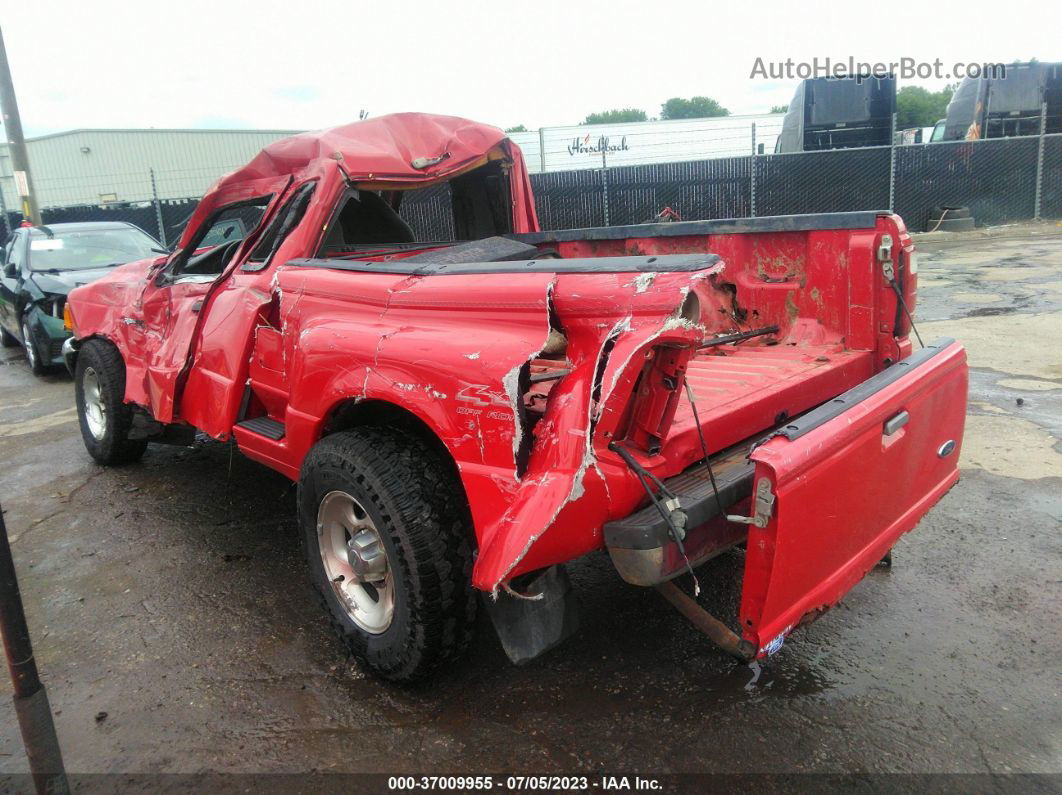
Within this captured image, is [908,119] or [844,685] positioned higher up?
[908,119]

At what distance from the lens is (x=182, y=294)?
411cm

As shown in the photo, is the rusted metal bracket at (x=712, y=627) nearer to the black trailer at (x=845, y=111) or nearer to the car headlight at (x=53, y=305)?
the car headlight at (x=53, y=305)

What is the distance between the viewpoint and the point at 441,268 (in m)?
2.64

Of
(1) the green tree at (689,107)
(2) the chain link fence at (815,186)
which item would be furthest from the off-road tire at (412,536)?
(1) the green tree at (689,107)

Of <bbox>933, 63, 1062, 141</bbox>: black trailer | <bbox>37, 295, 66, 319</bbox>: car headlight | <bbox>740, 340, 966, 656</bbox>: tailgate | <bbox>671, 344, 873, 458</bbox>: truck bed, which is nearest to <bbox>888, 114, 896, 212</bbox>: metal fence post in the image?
<bbox>933, 63, 1062, 141</bbox>: black trailer

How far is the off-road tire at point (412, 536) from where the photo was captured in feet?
7.97

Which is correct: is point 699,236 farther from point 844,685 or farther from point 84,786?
point 84,786

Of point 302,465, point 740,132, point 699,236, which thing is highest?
point 740,132

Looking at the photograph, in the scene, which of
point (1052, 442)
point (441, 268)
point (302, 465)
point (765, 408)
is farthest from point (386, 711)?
point (1052, 442)

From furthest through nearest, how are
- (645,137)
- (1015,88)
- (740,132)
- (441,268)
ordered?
(645,137) → (740,132) → (1015,88) → (441,268)

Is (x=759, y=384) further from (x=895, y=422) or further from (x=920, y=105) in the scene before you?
(x=920, y=105)

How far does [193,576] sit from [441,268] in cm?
222

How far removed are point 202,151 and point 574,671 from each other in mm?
30636

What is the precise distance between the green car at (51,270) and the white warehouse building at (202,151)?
1225cm
